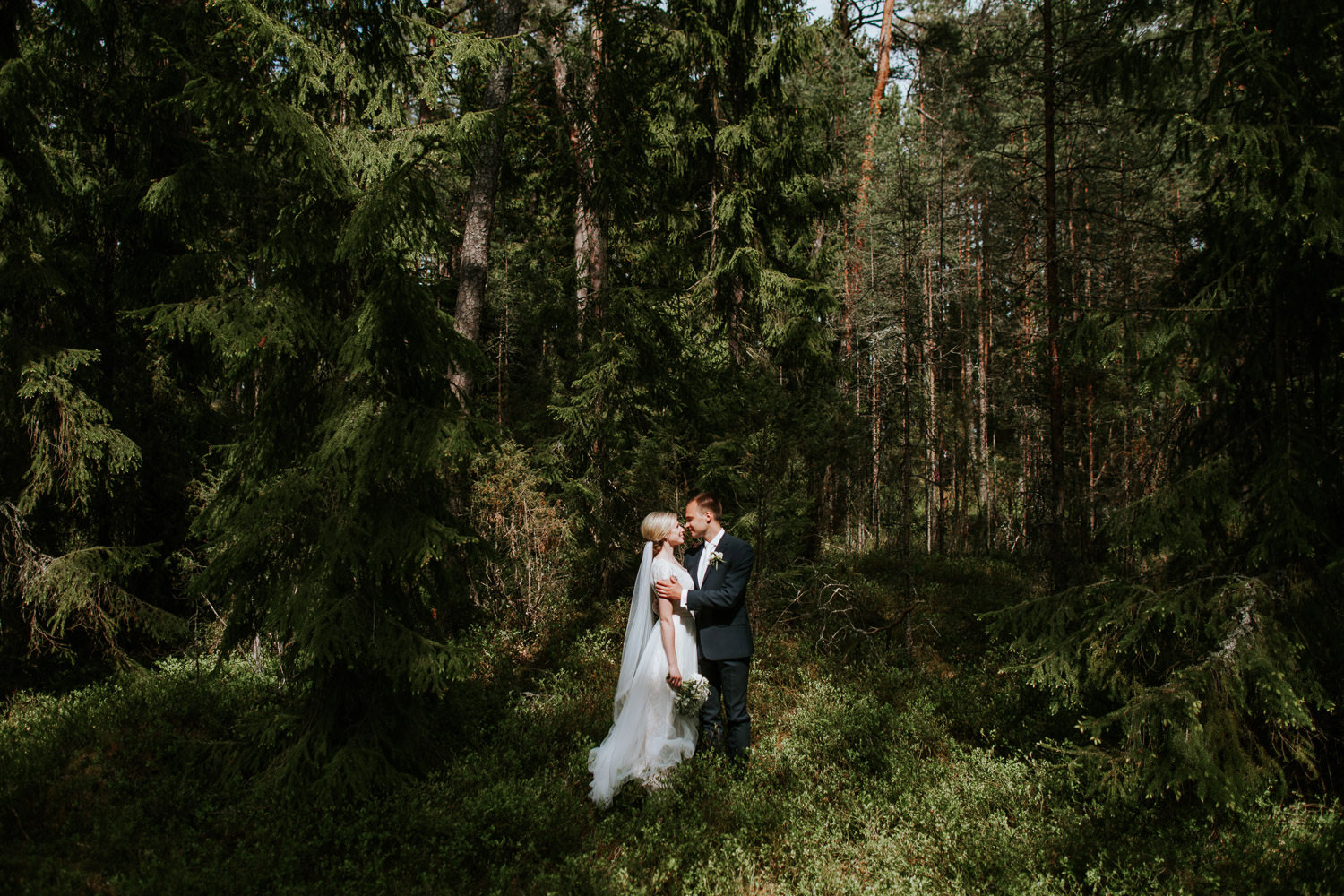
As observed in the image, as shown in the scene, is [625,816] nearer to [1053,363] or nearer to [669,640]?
[669,640]

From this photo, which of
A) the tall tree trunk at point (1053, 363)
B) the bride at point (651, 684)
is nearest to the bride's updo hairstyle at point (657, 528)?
the bride at point (651, 684)

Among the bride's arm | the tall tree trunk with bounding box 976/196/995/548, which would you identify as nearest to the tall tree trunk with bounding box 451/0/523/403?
the bride's arm

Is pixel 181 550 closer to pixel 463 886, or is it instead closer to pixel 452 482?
pixel 452 482

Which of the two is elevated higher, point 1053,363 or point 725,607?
point 1053,363

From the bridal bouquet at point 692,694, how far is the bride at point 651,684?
7 centimetres

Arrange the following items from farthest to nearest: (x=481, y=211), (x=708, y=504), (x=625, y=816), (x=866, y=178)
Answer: (x=866, y=178)
(x=481, y=211)
(x=708, y=504)
(x=625, y=816)

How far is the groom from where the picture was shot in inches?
219

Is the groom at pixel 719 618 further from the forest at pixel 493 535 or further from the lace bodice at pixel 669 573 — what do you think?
the forest at pixel 493 535

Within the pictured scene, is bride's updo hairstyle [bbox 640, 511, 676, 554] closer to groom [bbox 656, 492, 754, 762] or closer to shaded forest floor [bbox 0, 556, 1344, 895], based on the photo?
groom [bbox 656, 492, 754, 762]

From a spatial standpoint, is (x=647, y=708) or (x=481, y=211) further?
(x=481, y=211)

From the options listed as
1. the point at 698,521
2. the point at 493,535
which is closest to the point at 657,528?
the point at 698,521

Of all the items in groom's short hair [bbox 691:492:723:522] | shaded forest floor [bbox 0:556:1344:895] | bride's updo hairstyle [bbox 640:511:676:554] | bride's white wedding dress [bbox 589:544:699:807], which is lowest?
shaded forest floor [bbox 0:556:1344:895]

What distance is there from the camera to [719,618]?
5.71 meters

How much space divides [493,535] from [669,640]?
464cm
